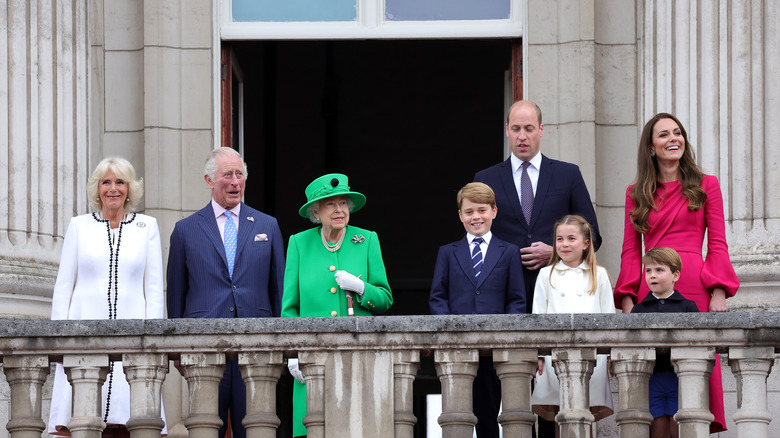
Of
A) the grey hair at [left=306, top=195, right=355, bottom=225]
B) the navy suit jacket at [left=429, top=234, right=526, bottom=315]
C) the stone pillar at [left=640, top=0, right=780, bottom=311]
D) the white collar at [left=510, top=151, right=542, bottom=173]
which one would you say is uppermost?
the stone pillar at [left=640, top=0, right=780, bottom=311]

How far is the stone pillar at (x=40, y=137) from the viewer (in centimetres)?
1023

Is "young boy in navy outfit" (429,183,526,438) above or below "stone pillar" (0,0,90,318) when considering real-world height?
below

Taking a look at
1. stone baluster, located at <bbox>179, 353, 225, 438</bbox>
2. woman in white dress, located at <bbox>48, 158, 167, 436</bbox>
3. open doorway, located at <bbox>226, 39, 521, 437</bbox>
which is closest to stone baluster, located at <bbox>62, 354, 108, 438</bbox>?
stone baluster, located at <bbox>179, 353, 225, 438</bbox>

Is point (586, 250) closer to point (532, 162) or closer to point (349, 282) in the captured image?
point (532, 162)

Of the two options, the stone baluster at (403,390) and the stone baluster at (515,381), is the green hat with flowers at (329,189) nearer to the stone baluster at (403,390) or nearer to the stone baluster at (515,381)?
the stone baluster at (403,390)

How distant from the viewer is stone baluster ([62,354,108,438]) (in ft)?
24.7

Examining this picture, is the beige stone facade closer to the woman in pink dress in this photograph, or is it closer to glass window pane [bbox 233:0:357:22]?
glass window pane [bbox 233:0:357:22]

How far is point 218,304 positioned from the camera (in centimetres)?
829

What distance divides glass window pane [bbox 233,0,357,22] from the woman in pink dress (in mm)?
3700

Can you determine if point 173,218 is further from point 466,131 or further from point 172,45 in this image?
point 466,131

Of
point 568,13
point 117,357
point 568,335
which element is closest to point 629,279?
point 568,335

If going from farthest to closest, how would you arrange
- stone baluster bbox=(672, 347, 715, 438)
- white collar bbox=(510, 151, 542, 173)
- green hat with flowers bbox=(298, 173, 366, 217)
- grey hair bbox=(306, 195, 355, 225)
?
white collar bbox=(510, 151, 542, 173) < grey hair bbox=(306, 195, 355, 225) < green hat with flowers bbox=(298, 173, 366, 217) < stone baluster bbox=(672, 347, 715, 438)

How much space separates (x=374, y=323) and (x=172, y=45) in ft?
14.1

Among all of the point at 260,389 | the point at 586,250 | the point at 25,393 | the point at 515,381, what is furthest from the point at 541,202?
the point at 25,393
